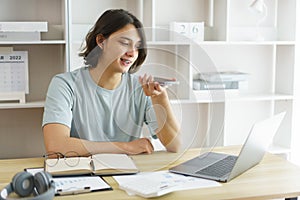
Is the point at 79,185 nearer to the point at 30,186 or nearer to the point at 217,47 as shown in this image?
the point at 30,186

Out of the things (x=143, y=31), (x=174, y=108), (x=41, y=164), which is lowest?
(x=41, y=164)

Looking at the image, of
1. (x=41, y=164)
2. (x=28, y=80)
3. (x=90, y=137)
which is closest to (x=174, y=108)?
(x=90, y=137)

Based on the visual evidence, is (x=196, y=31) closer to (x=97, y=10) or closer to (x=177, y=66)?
(x=97, y=10)

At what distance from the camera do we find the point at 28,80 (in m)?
2.87

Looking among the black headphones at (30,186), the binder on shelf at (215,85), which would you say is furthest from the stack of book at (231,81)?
the black headphones at (30,186)

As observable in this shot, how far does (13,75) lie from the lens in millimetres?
2775

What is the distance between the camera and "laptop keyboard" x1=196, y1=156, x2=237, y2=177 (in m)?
1.74

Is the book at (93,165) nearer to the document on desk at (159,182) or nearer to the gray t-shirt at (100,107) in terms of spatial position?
the document on desk at (159,182)

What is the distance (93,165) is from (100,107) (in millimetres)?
443

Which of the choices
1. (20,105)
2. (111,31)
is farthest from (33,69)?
(111,31)

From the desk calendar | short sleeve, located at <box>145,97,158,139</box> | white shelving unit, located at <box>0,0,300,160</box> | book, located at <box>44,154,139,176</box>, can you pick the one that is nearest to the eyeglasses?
book, located at <box>44,154,139,176</box>

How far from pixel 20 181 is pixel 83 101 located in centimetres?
79

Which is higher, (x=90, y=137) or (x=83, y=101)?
(x=83, y=101)

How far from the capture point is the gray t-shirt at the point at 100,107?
2.07m
